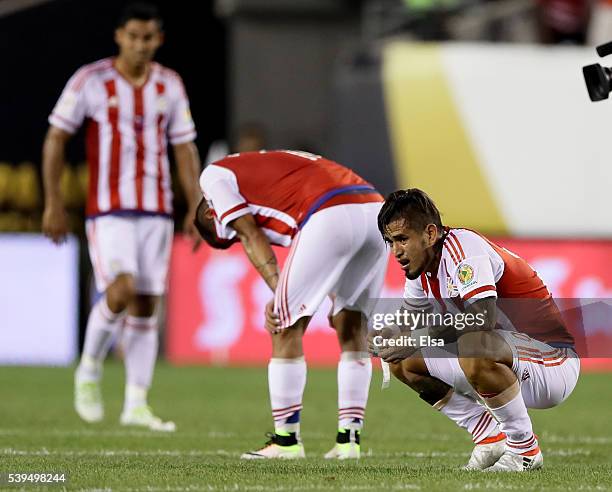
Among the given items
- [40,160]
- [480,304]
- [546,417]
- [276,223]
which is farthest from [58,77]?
[480,304]

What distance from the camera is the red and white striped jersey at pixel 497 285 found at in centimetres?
529

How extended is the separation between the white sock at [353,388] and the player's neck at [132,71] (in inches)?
102

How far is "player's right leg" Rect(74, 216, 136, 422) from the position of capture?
27.0ft

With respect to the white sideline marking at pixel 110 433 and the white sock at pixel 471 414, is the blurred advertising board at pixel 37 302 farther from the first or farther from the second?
the white sock at pixel 471 414

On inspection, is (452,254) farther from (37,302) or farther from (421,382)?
(37,302)

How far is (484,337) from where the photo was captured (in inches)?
207

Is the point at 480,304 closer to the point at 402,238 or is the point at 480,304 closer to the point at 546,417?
the point at 402,238

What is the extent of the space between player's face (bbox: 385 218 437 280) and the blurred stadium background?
2.75 metres

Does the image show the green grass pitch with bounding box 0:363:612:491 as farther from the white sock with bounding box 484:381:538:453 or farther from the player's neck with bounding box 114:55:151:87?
the player's neck with bounding box 114:55:151:87

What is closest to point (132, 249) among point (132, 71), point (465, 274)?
point (132, 71)

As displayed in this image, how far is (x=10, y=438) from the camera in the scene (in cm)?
725

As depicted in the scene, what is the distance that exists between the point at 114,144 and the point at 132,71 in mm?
440

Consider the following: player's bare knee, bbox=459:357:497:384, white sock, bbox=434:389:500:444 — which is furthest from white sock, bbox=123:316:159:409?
player's bare knee, bbox=459:357:497:384

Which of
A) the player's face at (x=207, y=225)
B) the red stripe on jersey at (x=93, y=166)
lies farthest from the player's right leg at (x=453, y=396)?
the red stripe on jersey at (x=93, y=166)
